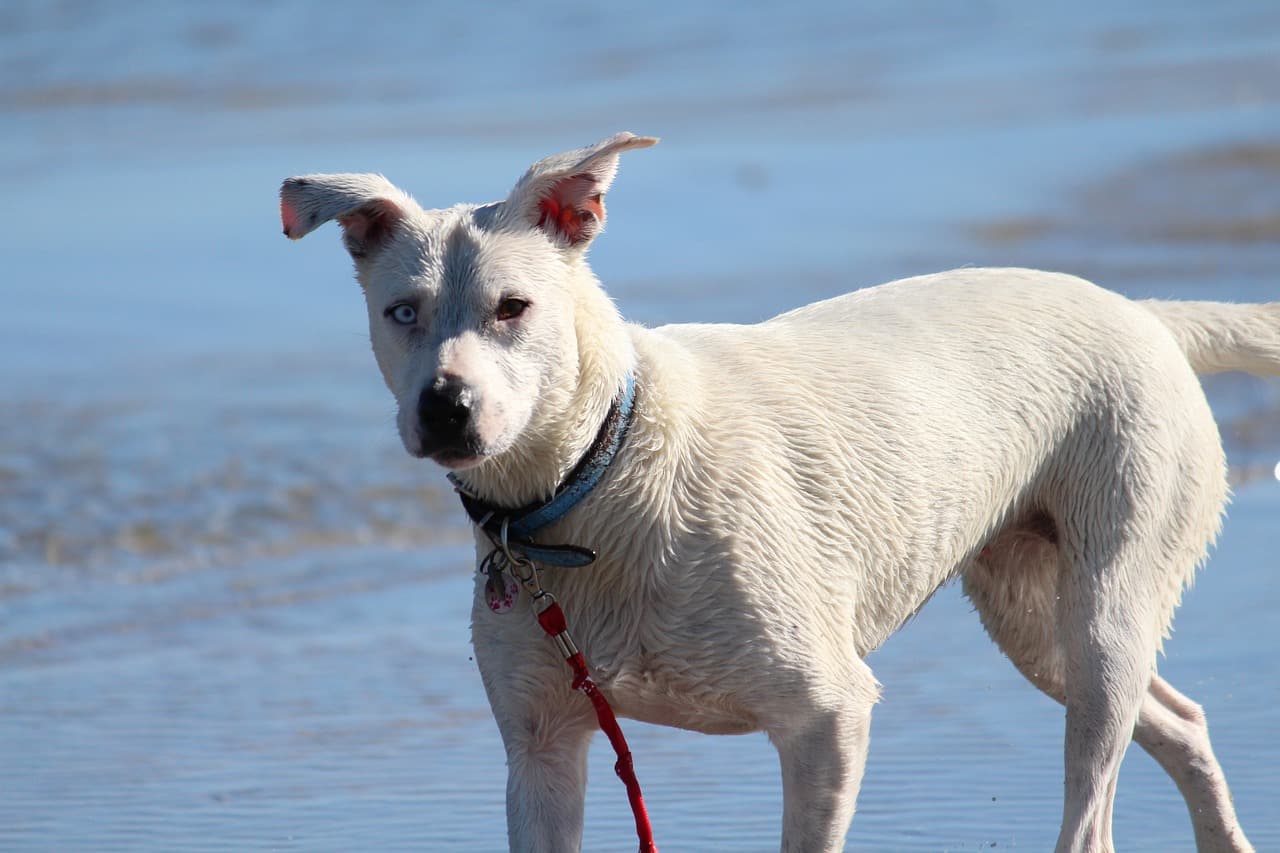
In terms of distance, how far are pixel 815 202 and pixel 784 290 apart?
4059mm

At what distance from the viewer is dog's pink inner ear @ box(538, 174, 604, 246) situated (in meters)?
3.89

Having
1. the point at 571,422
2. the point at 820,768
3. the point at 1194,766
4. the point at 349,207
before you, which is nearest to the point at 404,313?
the point at 349,207

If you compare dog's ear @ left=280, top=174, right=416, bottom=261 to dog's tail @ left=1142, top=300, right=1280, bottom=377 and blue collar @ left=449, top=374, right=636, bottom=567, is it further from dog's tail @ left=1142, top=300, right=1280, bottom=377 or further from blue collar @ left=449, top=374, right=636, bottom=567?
dog's tail @ left=1142, top=300, right=1280, bottom=377

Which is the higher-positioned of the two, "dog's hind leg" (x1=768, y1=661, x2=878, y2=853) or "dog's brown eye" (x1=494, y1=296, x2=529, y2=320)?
"dog's brown eye" (x1=494, y1=296, x2=529, y2=320)

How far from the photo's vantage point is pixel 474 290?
368 centimetres

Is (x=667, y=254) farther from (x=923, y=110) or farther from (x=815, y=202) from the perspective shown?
(x=923, y=110)

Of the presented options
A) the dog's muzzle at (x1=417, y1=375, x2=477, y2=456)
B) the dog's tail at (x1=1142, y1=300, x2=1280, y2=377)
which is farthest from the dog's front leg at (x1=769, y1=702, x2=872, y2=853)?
the dog's tail at (x1=1142, y1=300, x2=1280, y2=377)

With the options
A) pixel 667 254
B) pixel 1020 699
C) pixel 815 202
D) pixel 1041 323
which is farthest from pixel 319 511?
pixel 815 202

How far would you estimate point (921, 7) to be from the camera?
99.6 ft

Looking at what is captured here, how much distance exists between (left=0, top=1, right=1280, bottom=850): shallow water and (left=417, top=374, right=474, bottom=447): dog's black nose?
171cm

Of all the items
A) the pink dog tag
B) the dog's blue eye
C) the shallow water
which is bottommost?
the shallow water

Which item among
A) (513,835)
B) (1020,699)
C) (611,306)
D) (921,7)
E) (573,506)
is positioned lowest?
(921,7)

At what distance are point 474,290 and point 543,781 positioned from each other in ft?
3.48

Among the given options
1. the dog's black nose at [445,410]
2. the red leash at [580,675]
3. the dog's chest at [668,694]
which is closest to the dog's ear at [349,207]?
the dog's black nose at [445,410]
